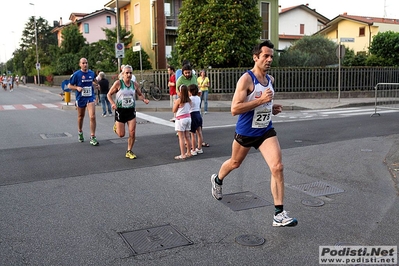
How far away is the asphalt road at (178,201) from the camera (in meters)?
3.95

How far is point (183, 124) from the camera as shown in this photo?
8.20m

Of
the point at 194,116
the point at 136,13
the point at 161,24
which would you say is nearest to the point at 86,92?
the point at 194,116

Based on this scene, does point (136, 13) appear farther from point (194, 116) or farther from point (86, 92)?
point (194, 116)

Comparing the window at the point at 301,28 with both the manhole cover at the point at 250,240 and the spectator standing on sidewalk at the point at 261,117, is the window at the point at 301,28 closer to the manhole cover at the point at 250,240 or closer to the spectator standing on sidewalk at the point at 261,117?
the spectator standing on sidewalk at the point at 261,117

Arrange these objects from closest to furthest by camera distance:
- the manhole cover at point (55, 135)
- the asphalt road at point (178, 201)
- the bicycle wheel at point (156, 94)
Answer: the asphalt road at point (178, 201), the manhole cover at point (55, 135), the bicycle wheel at point (156, 94)

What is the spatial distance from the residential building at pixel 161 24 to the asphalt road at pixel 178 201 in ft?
73.8

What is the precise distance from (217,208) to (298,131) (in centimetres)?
694

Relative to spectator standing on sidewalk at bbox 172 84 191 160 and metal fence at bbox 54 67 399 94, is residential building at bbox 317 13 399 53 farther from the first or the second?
spectator standing on sidewalk at bbox 172 84 191 160

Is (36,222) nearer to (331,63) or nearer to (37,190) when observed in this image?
(37,190)

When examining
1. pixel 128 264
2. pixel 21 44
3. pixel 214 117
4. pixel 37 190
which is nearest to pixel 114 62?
pixel 214 117

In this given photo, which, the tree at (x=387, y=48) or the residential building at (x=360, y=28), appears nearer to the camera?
the tree at (x=387, y=48)

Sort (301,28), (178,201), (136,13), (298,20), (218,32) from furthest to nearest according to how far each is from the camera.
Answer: (301,28), (298,20), (136,13), (218,32), (178,201)

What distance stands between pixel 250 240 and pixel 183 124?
14.1 feet

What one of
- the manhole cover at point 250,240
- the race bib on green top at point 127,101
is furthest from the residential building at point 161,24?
the manhole cover at point 250,240
